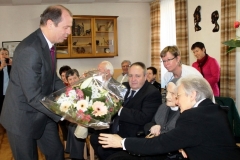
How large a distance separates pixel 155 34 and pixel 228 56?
8.74ft

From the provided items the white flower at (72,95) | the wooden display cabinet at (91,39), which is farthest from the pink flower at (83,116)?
the wooden display cabinet at (91,39)

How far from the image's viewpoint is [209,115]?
1.59m

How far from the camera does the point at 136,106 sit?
2857 millimetres

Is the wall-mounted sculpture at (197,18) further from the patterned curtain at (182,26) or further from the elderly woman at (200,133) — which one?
the elderly woman at (200,133)

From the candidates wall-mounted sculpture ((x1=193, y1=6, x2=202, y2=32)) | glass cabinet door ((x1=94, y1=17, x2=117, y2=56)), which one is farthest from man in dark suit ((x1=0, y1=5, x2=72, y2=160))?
glass cabinet door ((x1=94, y1=17, x2=117, y2=56))

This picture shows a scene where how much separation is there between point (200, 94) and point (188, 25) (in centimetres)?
460

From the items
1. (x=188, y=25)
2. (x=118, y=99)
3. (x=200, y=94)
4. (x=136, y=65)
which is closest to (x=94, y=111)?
(x=118, y=99)

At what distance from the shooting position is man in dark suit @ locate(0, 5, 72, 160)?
189 cm

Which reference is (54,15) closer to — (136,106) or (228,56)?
(136,106)

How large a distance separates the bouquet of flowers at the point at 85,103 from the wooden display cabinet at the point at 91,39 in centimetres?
483

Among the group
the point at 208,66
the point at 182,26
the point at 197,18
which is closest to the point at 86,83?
the point at 208,66

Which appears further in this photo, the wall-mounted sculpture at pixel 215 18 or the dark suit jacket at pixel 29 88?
the wall-mounted sculpture at pixel 215 18

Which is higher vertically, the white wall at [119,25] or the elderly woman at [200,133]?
the white wall at [119,25]

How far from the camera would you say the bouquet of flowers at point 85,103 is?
1898mm
